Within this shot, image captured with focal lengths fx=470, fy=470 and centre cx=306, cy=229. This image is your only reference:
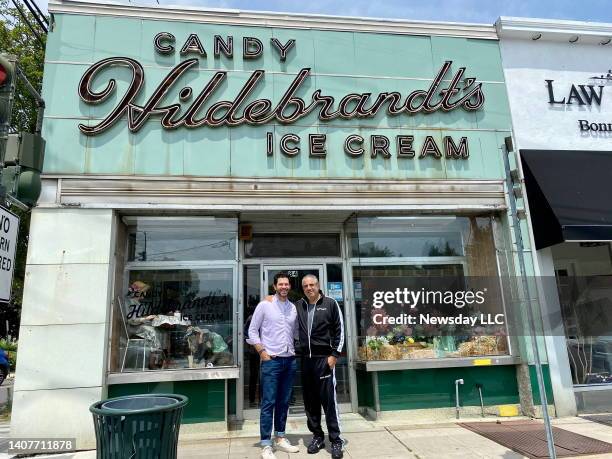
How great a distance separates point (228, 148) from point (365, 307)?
10.6 ft

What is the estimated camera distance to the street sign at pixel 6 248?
3658mm

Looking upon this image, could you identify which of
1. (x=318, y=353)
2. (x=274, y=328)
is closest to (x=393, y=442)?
(x=318, y=353)

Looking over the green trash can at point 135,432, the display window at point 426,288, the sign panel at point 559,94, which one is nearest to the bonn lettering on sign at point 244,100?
the sign panel at point 559,94

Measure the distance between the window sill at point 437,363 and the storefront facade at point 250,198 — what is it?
31 millimetres

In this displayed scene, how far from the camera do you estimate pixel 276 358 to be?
5445mm

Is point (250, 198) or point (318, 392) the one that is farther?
point (250, 198)

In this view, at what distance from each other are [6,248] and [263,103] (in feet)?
14.6

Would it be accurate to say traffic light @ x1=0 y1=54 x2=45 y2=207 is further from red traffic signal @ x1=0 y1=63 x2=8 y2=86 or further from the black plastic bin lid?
the black plastic bin lid

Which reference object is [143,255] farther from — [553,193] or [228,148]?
Answer: [553,193]

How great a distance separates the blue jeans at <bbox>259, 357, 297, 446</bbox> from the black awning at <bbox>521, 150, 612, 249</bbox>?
429cm

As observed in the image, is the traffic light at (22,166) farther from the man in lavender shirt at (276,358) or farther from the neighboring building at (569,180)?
the neighboring building at (569,180)

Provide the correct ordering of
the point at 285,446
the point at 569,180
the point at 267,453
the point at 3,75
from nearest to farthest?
the point at 3,75
the point at 267,453
the point at 285,446
the point at 569,180

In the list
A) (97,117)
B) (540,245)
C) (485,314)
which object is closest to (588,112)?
(540,245)

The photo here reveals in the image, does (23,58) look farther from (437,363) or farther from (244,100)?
→ (437,363)
